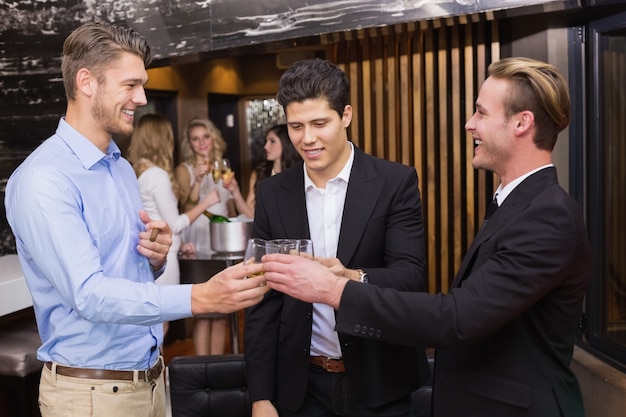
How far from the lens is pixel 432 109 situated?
4.26 m

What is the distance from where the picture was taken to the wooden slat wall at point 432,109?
4098 millimetres

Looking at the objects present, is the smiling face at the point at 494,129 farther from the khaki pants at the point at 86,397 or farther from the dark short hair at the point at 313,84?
the khaki pants at the point at 86,397

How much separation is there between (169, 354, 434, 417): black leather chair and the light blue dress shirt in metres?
0.73

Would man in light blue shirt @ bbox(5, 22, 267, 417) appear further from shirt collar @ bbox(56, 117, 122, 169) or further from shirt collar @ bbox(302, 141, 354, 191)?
shirt collar @ bbox(302, 141, 354, 191)

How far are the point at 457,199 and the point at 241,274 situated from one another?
2730 mm

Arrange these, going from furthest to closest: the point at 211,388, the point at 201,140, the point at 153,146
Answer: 1. the point at 201,140
2. the point at 153,146
3. the point at 211,388

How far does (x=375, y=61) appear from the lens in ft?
14.8

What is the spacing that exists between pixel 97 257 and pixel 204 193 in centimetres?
386

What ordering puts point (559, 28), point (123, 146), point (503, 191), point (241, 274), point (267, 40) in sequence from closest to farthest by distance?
point (241, 274) → point (503, 191) → point (559, 28) → point (267, 40) → point (123, 146)

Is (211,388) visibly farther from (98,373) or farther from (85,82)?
(85,82)

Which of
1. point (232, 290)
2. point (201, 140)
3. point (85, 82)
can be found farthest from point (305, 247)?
point (201, 140)

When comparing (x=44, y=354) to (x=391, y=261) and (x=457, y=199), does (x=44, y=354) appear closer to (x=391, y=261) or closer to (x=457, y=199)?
(x=391, y=261)

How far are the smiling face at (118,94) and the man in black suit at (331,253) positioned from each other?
0.43m

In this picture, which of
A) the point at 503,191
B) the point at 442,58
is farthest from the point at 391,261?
the point at 442,58
